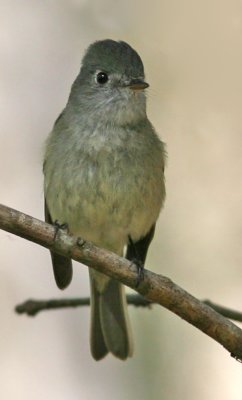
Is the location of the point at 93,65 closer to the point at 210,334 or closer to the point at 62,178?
the point at 62,178

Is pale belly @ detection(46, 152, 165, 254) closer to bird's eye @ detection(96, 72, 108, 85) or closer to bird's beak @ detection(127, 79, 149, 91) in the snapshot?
bird's beak @ detection(127, 79, 149, 91)

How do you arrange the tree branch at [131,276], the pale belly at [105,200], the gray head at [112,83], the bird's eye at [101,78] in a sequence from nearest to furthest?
the tree branch at [131,276] < the pale belly at [105,200] < the gray head at [112,83] < the bird's eye at [101,78]

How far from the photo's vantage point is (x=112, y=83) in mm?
4566

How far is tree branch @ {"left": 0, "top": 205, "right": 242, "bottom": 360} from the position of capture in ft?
10.6

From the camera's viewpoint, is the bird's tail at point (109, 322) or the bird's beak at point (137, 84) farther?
the bird's tail at point (109, 322)

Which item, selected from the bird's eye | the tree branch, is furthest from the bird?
the tree branch

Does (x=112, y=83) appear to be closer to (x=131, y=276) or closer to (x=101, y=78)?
(x=101, y=78)

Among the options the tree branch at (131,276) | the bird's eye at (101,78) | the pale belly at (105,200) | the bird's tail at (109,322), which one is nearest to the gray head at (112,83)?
the bird's eye at (101,78)

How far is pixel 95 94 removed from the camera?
15.2ft

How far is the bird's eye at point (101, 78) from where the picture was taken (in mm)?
4633

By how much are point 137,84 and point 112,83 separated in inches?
8.0

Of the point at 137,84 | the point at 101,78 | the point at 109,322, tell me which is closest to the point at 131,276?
the point at 137,84

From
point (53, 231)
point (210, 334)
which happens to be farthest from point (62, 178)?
point (210, 334)

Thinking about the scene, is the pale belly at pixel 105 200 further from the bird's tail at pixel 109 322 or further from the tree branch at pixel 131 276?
the tree branch at pixel 131 276
